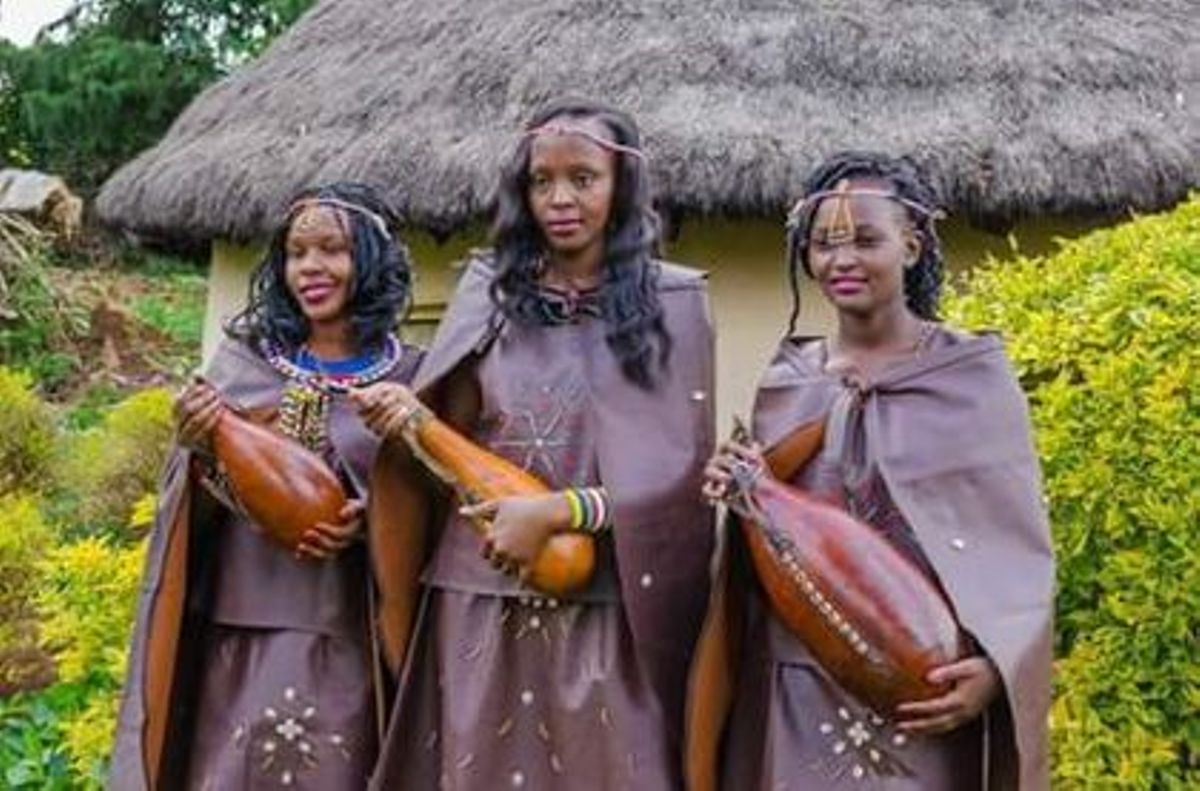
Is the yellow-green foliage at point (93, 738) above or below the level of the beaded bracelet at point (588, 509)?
below

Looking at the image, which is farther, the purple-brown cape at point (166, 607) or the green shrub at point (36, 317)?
the green shrub at point (36, 317)

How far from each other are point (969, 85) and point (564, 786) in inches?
232

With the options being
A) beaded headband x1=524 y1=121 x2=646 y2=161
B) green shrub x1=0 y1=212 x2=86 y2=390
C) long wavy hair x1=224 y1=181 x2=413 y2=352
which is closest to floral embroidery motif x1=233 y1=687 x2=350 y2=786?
long wavy hair x1=224 y1=181 x2=413 y2=352

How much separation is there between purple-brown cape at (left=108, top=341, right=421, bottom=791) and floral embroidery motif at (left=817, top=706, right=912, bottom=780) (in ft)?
2.98

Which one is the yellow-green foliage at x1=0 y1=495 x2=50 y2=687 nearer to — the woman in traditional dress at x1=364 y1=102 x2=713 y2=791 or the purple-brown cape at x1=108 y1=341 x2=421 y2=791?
the purple-brown cape at x1=108 y1=341 x2=421 y2=791

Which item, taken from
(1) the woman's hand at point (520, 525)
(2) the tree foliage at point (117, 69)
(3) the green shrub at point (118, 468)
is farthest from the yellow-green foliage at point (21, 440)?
(2) the tree foliage at point (117, 69)

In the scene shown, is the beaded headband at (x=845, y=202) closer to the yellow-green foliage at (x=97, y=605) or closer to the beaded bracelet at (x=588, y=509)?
the beaded bracelet at (x=588, y=509)

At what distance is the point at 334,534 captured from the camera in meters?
3.26

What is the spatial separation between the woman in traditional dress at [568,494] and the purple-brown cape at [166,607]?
26 cm

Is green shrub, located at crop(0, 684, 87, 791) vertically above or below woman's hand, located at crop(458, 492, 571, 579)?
below

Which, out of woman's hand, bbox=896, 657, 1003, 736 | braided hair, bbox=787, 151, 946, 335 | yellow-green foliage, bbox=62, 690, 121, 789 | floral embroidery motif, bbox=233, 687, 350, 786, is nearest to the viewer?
woman's hand, bbox=896, 657, 1003, 736

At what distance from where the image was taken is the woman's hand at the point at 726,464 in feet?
9.53

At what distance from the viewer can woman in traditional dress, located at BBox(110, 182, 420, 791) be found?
10.9 feet

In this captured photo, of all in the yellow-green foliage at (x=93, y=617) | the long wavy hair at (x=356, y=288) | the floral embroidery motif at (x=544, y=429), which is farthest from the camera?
the yellow-green foliage at (x=93, y=617)
